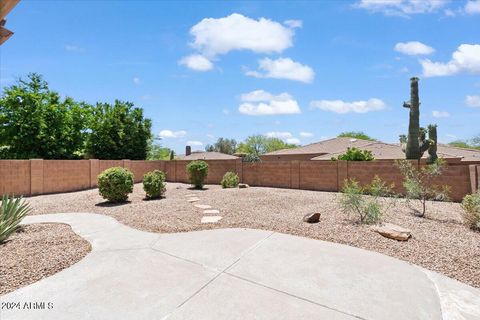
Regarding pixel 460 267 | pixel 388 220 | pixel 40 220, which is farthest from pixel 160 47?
pixel 460 267

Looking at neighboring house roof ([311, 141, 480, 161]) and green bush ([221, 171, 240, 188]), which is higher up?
neighboring house roof ([311, 141, 480, 161])

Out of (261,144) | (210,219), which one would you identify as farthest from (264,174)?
(261,144)

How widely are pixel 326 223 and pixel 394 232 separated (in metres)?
1.46

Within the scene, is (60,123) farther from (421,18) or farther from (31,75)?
(421,18)

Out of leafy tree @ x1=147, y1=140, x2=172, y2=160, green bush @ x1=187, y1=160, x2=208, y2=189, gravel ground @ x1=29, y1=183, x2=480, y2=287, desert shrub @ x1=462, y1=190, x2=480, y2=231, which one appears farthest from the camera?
leafy tree @ x1=147, y1=140, x2=172, y2=160

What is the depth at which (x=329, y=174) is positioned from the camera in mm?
13570

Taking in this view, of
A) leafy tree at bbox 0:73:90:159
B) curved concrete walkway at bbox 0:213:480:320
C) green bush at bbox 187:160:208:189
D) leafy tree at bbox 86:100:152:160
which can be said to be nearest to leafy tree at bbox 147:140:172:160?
leafy tree at bbox 86:100:152:160

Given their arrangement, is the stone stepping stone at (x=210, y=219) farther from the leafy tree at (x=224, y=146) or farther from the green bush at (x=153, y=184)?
the leafy tree at (x=224, y=146)

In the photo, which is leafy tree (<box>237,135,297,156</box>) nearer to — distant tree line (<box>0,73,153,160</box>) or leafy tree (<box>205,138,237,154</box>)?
leafy tree (<box>205,138,237,154</box>)

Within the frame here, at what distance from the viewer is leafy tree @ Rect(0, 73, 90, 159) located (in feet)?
57.1

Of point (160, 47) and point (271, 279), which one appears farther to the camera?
point (160, 47)

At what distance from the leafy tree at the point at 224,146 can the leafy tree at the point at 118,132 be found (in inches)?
1643

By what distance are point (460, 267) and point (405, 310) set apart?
1.93 meters

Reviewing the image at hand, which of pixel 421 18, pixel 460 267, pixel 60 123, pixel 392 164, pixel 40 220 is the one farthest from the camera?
pixel 60 123
